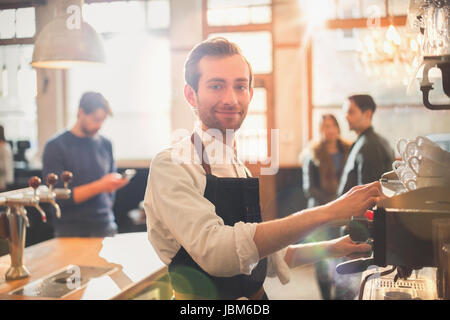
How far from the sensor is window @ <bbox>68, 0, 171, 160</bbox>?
4602mm

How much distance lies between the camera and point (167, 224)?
0.98 m

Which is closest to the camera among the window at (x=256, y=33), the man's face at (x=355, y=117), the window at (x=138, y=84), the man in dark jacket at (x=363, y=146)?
the man in dark jacket at (x=363, y=146)

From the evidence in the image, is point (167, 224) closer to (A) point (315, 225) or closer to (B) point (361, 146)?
(A) point (315, 225)

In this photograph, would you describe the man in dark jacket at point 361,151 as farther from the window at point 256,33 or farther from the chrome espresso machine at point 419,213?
the window at point 256,33

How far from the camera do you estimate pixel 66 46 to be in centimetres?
202

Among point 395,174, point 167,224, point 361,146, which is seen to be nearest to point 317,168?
point 361,146

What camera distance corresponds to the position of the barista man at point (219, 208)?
893 millimetres

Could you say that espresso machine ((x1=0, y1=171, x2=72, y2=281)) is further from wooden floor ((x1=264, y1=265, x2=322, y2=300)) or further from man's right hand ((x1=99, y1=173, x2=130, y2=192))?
wooden floor ((x1=264, y1=265, x2=322, y2=300))

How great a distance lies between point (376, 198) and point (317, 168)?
2.69 meters

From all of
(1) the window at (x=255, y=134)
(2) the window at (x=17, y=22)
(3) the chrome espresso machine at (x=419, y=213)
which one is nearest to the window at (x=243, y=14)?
(1) the window at (x=255, y=134)

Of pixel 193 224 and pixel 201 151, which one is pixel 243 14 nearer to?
pixel 201 151

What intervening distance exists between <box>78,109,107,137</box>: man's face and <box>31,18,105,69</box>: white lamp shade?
347 mm

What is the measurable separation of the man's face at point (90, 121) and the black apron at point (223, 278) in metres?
1.48
